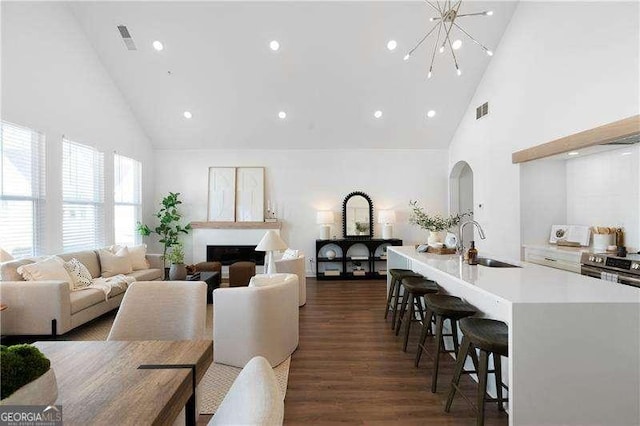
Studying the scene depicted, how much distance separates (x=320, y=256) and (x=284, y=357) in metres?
4.19

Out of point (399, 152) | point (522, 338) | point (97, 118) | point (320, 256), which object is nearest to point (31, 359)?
point (522, 338)

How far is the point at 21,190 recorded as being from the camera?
4.08 metres

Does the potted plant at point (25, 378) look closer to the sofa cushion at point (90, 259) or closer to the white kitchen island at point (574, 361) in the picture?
the white kitchen island at point (574, 361)

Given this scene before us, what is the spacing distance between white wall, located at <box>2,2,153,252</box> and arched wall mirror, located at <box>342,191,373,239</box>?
4.50m

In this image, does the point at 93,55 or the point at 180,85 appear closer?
the point at 93,55

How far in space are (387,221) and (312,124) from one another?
2.56m

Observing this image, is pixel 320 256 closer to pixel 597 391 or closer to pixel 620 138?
pixel 620 138

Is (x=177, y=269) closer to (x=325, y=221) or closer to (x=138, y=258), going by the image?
(x=138, y=258)

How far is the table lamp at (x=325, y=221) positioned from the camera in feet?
23.0

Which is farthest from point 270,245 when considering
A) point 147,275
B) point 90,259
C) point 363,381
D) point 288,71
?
point 288,71

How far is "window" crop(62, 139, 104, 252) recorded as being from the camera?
15.8ft

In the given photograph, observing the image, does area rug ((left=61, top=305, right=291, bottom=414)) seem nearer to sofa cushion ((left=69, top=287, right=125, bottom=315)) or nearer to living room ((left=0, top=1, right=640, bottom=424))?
living room ((left=0, top=1, right=640, bottom=424))

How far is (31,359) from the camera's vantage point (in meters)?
0.91

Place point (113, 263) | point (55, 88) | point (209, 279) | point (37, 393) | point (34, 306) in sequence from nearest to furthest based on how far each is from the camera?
point (37, 393) < point (34, 306) < point (55, 88) < point (113, 263) < point (209, 279)
